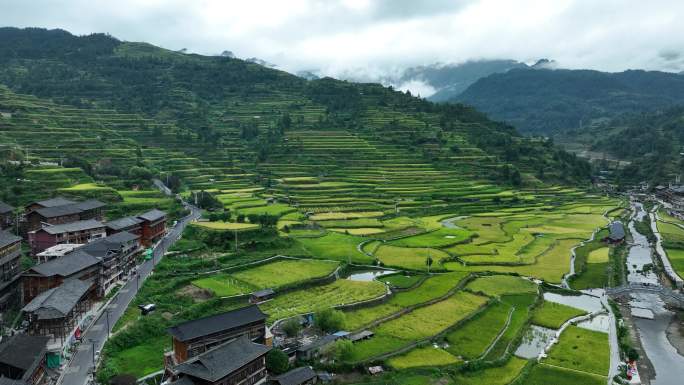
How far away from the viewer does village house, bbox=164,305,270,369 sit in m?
25.9

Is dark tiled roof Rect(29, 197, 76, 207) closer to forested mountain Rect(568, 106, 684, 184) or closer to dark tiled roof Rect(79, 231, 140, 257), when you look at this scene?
dark tiled roof Rect(79, 231, 140, 257)

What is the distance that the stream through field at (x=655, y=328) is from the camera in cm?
2927

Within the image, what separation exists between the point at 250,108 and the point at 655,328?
3750 inches

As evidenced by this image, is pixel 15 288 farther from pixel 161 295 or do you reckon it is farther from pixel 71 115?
pixel 71 115

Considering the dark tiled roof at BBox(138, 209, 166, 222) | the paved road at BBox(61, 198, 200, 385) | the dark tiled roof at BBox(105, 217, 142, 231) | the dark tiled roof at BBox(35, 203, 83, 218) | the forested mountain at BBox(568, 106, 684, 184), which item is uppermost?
the forested mountain at BBox(568, 106, 684, 184)

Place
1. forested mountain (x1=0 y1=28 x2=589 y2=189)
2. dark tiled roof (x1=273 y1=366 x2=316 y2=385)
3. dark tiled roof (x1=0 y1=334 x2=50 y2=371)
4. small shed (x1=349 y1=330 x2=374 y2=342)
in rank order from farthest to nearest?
forested mountain (x1=0 y1=28 x2=589 y2=189), small shed (x1=349 y1=330 x2=374 y2=342), dark tiled roof (x1=273 y1=366 x2=316 y2=385), dark tiled roof (x1=0 y1=334 x2=50 y2=371)

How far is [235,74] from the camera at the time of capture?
5123 inches

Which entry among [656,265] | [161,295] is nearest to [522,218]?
[656,265]

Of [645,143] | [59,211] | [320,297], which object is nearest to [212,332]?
[320,297]

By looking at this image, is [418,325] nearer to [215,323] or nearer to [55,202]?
[215,323]

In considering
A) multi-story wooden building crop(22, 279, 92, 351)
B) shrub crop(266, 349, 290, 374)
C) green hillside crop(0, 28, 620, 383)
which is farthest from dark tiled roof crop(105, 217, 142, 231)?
shrub crop(266, 349, 290, 374)

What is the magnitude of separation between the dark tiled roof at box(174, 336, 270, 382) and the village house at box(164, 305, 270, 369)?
1.16 m

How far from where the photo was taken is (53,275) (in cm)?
3234

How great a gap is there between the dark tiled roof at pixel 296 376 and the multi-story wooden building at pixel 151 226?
82.6ft
